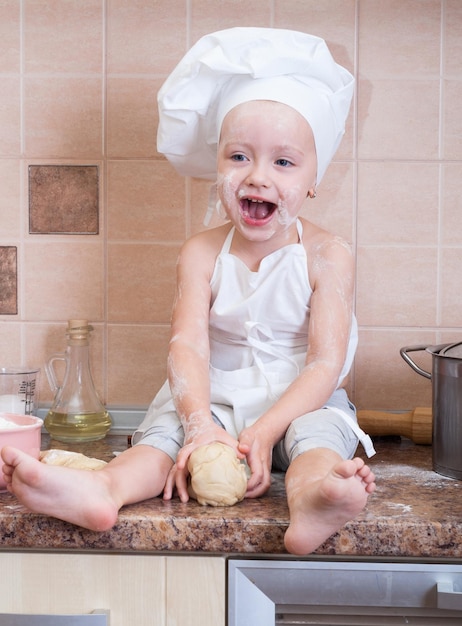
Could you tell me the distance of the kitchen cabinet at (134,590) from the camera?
833 millimetres

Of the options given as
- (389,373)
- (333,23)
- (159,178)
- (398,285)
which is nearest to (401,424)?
(389,373)

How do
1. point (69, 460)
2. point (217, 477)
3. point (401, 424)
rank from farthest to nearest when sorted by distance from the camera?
1. point (401, 424)
2. point (69, 460)
3. point (217, 477)

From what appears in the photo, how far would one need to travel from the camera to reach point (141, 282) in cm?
136

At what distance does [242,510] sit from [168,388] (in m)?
0.31

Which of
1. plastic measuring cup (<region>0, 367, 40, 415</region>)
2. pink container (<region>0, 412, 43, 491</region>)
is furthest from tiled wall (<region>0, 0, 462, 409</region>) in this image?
pink container (<region>0, 412, 43, 491</region>)

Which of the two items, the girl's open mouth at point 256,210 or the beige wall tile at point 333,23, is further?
the beige wall tile at point 333,23

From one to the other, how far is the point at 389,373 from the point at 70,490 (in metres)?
0.73

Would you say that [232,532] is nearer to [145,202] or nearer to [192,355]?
[192,355]

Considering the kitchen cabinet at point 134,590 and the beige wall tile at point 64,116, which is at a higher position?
the beige wall tile at point 64,116

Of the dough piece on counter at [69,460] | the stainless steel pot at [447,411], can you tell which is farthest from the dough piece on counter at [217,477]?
the stainless steel pot at [447,411]

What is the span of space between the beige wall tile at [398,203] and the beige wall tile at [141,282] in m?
0.34

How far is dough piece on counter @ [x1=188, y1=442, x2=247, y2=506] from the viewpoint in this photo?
34.0 inches

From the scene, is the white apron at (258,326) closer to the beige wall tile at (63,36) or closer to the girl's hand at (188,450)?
the girl's hand at (188,450)

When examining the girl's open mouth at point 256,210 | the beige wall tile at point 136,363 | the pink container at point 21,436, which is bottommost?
the pink container at point 21,436
